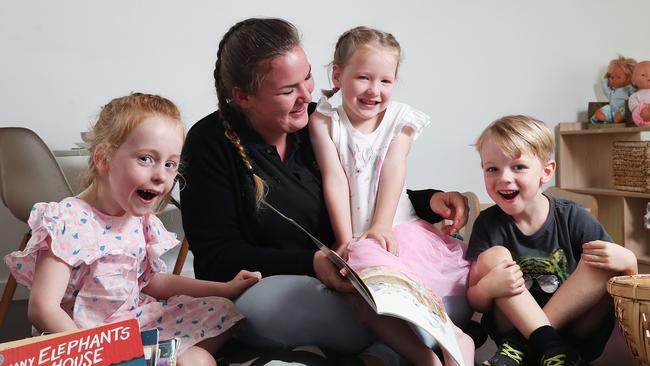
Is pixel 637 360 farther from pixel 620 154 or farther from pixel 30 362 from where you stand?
pixel 620 154

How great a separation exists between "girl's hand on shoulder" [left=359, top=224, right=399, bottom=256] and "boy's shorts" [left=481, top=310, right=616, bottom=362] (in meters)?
0.30

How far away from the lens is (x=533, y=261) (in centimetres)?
153

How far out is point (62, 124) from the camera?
3066mm

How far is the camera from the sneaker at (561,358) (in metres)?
1.28

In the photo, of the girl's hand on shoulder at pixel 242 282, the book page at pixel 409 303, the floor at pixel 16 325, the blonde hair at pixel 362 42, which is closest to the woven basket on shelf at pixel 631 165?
the blonde hair at pixel 362 42

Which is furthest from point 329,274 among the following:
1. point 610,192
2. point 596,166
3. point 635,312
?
point 596,166

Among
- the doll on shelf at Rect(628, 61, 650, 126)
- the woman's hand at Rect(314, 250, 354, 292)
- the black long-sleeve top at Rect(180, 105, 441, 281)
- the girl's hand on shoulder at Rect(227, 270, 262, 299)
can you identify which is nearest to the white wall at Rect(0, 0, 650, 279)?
the doll on shelf at Rect(628, 61, 650, 126)

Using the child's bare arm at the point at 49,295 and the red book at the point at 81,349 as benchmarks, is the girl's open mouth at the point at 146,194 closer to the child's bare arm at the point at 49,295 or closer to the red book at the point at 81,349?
the child's bare arm at the point at 49,295

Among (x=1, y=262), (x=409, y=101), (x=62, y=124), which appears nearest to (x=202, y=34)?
(x=62, y=124)

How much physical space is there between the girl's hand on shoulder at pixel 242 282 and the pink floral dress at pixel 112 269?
23 millimetres

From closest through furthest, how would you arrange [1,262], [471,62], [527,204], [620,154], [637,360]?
1. [637,360]
2. [527,204]
3. [1,262]
4. [620,154]
5. [471,62]

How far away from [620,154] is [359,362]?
2526 millimetres

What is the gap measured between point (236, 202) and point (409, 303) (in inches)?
23.6

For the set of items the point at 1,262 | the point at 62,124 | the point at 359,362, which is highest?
the point at 62,124
